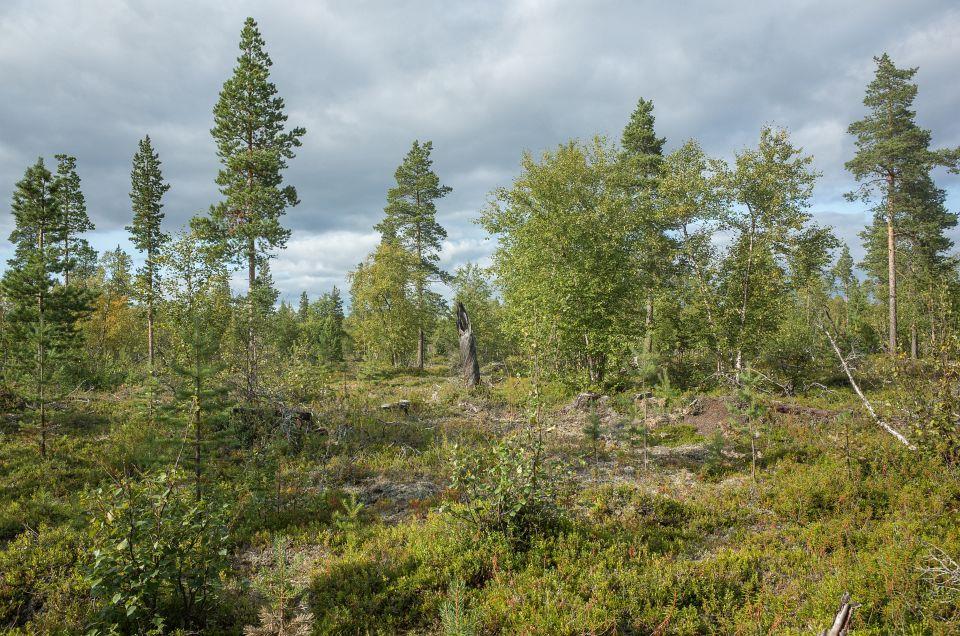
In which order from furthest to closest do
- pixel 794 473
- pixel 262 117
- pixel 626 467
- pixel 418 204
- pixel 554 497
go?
pixel 418 204 < pixel 262 117 < pixel 626 467 < pixel 794 473 < pixel 554 497

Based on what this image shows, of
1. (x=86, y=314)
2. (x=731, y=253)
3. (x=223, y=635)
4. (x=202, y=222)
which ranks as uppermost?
(x=202, y=222)

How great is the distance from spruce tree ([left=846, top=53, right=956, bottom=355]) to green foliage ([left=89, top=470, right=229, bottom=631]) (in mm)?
31414

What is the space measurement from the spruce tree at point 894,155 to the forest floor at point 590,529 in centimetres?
2037

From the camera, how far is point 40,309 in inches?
494

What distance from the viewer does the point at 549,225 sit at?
58.3 ft

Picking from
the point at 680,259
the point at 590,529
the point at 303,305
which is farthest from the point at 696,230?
the point at 303,305

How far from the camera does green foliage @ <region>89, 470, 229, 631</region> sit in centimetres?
431

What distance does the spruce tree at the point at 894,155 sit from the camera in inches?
931

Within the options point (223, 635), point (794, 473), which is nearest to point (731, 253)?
point (794, 473)

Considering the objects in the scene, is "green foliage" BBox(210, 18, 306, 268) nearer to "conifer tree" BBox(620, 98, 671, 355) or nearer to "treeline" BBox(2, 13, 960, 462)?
"treeline" BBox(2, 13, 960, 462)

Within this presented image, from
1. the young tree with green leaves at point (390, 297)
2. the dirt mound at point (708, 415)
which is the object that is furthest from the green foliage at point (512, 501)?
the young tree with green leaves at point (390, 297)

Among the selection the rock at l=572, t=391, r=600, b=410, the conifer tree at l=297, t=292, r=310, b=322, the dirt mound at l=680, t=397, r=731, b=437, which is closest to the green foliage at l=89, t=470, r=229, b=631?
the dirt mound at l=680, t=397, r=731, b=437

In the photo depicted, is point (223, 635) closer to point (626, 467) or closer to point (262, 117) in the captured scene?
point (626, 467)

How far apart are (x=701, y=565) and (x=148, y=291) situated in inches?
677
